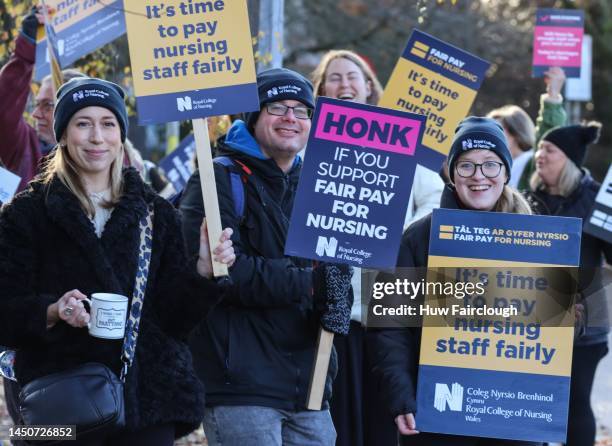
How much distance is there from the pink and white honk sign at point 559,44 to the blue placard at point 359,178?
4793 millimetres

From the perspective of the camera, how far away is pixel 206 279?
443 cm

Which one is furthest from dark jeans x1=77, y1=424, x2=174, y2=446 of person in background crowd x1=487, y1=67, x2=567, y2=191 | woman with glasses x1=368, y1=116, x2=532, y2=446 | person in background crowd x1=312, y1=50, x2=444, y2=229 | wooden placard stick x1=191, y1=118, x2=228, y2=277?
person in background crowd x1=487, y1=67, x2=567, y2=191

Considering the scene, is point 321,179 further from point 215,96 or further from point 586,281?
point 586,281

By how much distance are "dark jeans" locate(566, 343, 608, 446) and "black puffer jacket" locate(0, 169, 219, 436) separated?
10.9 ft

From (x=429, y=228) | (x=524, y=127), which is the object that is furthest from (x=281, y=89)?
(x=524, y=127)

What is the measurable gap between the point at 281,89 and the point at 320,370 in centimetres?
118

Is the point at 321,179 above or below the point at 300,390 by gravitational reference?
above

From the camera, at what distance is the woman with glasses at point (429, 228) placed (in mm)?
4684

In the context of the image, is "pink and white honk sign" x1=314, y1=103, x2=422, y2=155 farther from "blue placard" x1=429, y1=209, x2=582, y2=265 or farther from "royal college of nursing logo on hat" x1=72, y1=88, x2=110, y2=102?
"royal college of nursing logo on hat" x1=72, y1=88, x2=110, y2=102

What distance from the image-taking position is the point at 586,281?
5.20 meters

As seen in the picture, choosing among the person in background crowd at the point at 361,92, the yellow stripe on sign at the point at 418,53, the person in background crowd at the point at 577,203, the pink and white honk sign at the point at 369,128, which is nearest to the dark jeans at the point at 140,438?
the pink and white honk sign at the point at 369,128

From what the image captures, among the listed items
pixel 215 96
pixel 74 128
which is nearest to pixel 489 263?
pixel 215 96

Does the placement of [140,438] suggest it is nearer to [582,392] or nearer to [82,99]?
[82,99]

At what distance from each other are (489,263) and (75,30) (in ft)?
12.0
